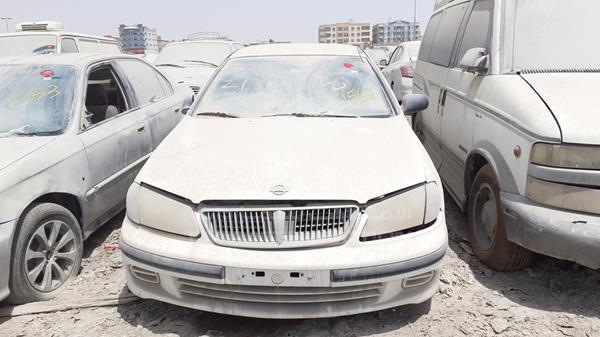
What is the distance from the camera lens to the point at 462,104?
12.7 feet

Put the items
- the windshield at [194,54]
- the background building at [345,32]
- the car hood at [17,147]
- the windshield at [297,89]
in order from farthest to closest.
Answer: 1. the background building at [345,32]
2. the windshield at [194,54]
3. the windshield at [297,89]
4. the car hood at [17,147]

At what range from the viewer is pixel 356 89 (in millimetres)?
3633

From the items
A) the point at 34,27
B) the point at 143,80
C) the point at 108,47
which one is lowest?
the point at 143,80

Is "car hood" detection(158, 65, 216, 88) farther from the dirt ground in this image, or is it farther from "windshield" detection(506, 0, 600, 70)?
"windshield" detection(506, 0, 600, 70)

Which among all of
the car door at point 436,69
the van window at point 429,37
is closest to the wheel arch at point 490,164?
the car door at point 436,69

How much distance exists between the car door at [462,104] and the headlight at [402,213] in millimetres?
1244

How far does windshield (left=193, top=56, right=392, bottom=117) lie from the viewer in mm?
3514

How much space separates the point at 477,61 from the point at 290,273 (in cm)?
216

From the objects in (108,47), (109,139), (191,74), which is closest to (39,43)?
(108,47)

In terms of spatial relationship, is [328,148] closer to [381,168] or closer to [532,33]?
[381,168]

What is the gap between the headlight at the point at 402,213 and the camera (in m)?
2.40

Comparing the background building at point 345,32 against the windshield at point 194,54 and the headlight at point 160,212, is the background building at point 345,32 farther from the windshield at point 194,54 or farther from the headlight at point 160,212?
the headlight at point 160,212

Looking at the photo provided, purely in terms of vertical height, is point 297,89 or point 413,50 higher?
point 413,50

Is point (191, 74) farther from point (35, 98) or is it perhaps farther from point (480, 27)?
point (480, 27)
